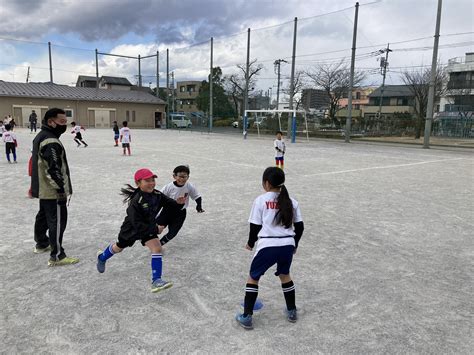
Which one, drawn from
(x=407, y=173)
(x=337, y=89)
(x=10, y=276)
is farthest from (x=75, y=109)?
(x=10, y=276)

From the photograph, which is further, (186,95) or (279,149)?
(186,95)

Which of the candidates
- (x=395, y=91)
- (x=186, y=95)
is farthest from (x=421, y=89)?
(x=186, y=95)

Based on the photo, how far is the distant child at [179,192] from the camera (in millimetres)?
4219

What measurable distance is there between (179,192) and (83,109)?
139ft

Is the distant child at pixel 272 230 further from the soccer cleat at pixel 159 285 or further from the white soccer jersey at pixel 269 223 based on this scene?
the soccer cleat at pixel 159 285

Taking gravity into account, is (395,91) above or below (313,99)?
above

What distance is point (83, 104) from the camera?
139 ft

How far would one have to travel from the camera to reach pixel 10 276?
3779 mm

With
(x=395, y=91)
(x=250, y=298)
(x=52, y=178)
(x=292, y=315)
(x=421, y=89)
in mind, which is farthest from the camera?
(x=395, y=91)

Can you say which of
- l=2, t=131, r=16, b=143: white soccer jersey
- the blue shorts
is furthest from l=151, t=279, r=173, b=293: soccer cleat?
l=2, t=131, r=16, b=143: white soccer jersey

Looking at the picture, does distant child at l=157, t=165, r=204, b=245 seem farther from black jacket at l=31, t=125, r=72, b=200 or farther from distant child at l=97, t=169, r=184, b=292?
black jacket at l=31, t=125, r=72, b=200

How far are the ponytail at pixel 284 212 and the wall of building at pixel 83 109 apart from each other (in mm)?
41963

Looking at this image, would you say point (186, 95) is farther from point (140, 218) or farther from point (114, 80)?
point (140, 218)

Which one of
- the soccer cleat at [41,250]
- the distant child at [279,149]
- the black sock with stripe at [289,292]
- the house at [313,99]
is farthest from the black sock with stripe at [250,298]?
the house at [313,99]
